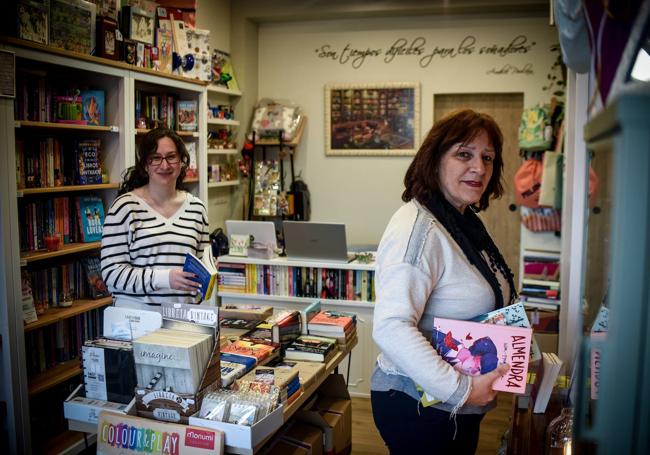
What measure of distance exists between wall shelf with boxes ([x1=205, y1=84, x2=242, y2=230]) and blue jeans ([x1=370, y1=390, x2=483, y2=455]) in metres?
3.77

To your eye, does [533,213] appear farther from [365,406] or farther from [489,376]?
[489,376]

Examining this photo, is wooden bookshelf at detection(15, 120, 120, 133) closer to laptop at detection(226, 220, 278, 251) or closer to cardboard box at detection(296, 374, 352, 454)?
laptop at detection(226, 220, 278, 251)

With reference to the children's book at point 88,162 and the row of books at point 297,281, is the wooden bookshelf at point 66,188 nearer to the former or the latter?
the children's book at point 88,162

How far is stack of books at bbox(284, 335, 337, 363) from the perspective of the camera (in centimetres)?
249

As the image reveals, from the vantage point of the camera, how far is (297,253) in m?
4.25

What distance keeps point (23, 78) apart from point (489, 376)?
8.76 ft

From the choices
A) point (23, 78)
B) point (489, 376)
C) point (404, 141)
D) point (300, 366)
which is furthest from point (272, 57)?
point (489, 376)

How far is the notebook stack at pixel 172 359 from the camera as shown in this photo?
5.69 feet

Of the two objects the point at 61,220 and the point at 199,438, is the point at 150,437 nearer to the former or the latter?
the point at 199,438

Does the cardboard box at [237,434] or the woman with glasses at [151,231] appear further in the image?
the woman with glasses at [151,231]

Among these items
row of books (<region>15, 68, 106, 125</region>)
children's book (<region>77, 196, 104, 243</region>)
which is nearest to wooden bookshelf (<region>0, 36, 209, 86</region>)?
row of books (<region>15, 68, 106, 125</region>)

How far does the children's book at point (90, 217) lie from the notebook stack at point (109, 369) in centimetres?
162

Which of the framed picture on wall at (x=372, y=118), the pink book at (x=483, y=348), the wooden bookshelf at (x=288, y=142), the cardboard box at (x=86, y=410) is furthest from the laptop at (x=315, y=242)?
the pink book at (x=483, y=348)

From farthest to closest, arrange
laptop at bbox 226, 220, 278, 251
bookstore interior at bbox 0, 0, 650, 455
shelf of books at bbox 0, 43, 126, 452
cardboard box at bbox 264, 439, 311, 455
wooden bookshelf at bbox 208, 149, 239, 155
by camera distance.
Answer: wooden bookshelf at bbox 208, 149, 239, 155, laptop at bbox 226, 220, 278, 251, shelf of books at bbox 0, 43, 126, 452, cardboard box at bbox 264, 439, 311, 455, bookstore interior at bbox 0, 0, 650, 455
